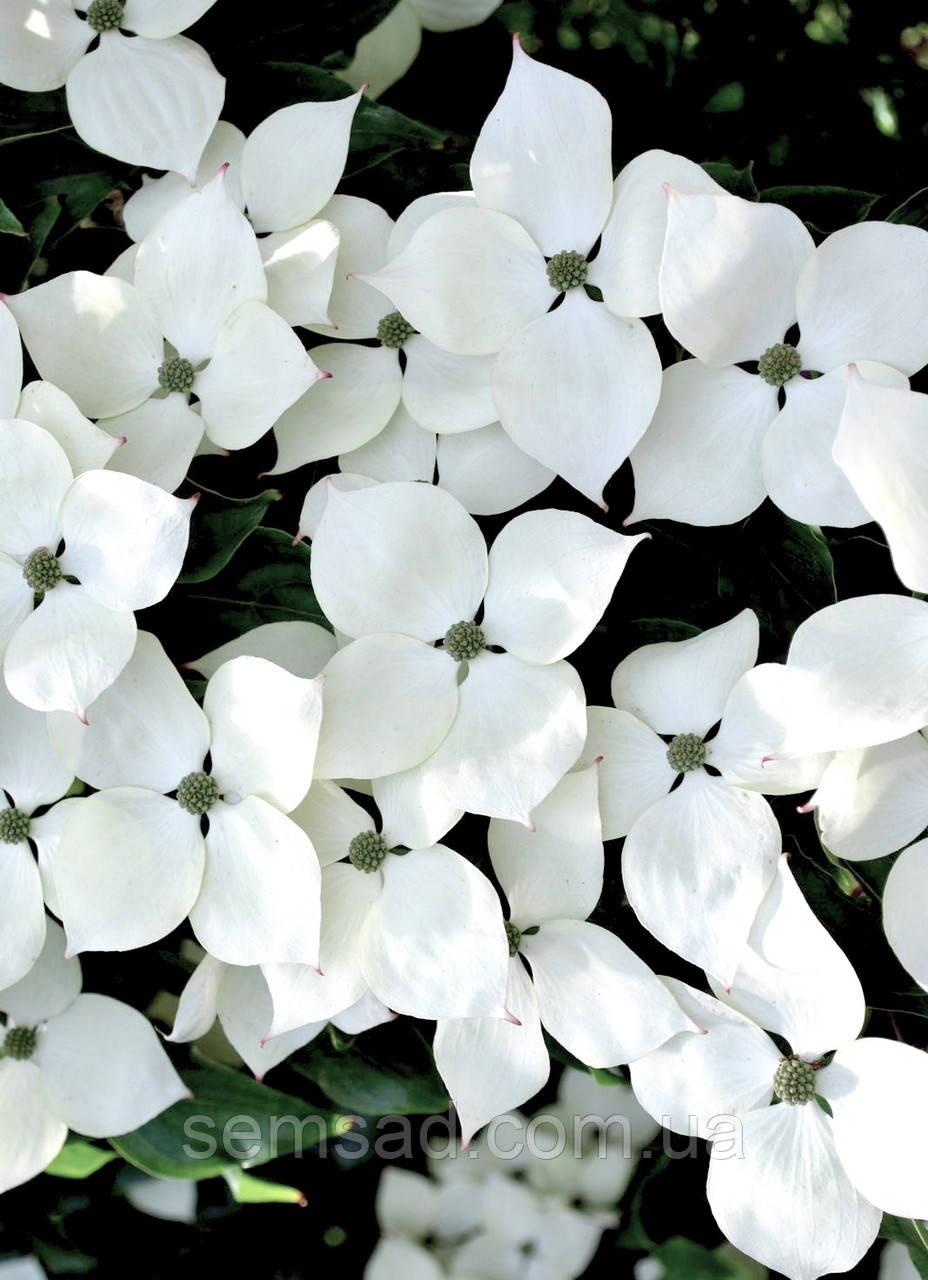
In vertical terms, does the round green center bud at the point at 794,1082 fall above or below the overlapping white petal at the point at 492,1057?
above

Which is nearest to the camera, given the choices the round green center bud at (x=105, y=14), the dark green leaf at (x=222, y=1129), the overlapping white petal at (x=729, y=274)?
the overlapping white petal at (x=729, y=274)

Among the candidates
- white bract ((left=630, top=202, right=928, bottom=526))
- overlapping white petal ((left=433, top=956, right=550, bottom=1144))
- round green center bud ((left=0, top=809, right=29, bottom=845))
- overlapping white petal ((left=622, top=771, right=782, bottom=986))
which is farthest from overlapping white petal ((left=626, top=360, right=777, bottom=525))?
round green center bud ((left=0, top=809, right=29, bottom=845))

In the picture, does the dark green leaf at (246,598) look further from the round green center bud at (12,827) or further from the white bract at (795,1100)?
the white bract at (795,1100)

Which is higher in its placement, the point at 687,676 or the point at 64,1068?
the point at 687,676

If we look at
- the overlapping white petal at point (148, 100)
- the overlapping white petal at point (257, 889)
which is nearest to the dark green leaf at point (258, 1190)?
the overlapping white petal at point (257, 889)

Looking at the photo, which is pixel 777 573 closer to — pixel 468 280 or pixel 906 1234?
pixel 468 280

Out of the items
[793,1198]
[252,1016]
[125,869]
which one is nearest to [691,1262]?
[793,1198]
